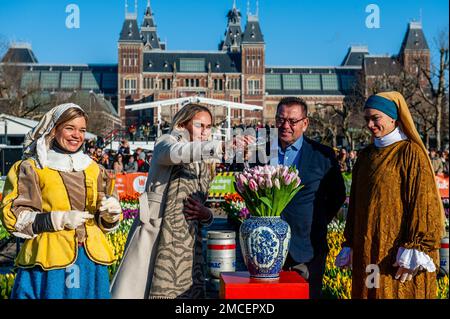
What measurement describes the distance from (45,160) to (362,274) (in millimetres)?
1573

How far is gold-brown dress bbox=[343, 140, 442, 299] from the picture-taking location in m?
2.67

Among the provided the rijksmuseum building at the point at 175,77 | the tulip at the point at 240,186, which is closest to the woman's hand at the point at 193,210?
the tulip at the point at 240,186

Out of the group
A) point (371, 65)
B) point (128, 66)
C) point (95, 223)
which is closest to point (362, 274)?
point (95, 223)

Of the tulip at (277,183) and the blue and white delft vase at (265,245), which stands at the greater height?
the tulip at (277,183)

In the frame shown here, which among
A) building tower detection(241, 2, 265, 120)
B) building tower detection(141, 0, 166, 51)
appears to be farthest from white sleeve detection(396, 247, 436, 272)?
building tower detection(141, 0, 166, 51)

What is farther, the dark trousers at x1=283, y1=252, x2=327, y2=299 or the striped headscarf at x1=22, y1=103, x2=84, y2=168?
the dark trousers at x1=283, y1=252, x2=327, y2=299

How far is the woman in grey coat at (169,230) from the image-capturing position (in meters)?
2.75

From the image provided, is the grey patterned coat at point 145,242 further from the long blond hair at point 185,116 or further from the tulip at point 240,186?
the tulip at point 240,186

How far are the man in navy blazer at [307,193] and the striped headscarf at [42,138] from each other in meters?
1.18

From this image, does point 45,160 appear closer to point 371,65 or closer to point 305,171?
point 305,171

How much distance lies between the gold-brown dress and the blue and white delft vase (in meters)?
0.51

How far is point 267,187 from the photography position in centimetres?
253

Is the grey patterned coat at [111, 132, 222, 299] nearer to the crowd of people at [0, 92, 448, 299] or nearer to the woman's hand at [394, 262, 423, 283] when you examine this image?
the crowd of people at [0, 92, 448, 299]

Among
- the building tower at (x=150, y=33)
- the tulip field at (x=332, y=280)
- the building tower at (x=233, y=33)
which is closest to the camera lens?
the tulip field at (x=332, y=280)
